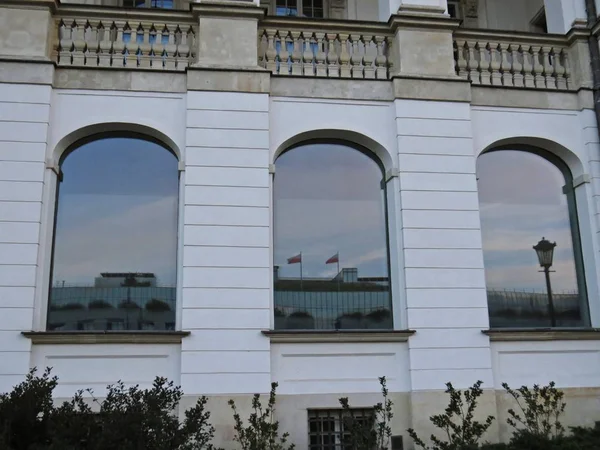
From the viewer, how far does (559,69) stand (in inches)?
464

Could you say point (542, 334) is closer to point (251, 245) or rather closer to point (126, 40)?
point (251, 245)

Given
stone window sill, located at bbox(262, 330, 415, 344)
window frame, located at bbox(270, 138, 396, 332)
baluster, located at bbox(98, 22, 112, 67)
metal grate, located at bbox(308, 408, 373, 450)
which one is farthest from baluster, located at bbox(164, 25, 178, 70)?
metal grate, located at bbox(308, 408, 373, 450)

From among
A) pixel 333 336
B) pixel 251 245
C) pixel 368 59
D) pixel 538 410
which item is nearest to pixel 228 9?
pixel 368 59

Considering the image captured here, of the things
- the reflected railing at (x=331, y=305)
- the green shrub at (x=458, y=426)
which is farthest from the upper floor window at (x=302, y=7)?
the green shrub at (x=458, y=426)

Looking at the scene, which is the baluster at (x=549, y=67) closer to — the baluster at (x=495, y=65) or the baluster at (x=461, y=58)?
the baluster at (x=495, y=65)

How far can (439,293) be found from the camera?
10.2m

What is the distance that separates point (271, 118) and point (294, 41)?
1.47 m

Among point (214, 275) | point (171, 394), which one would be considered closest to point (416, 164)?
point (214, 275)

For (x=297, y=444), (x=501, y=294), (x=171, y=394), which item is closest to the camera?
(x=171, y=394)

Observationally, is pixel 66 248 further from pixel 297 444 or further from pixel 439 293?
pixel 439 293

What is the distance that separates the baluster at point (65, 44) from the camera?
10453 millimetres

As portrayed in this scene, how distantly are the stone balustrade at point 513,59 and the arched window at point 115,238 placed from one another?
5.38m

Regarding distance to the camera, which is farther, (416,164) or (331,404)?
(416,164)

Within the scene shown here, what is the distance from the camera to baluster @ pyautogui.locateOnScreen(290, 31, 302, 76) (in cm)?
1095
